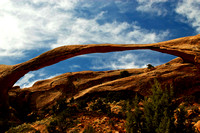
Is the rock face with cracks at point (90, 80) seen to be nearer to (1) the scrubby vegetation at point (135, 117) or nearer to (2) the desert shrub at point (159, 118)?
(1) the scrubby vegetation at point (135, 117)

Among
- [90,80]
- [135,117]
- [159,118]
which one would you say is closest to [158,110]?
[159,118]

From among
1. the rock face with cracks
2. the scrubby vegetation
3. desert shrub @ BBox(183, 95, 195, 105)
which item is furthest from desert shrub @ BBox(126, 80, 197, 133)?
desert shrub @ BBox(183, 95, 195, 105)

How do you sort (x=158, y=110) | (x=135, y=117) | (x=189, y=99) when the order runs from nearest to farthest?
(x=158, y=110), (x=135, y=117), (x=189, y=99)

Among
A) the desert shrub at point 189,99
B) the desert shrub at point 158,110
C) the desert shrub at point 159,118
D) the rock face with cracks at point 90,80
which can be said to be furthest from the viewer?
the desert shrub at point 189,99

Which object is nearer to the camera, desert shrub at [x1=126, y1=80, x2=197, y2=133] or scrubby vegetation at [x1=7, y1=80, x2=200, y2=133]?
desert shrub at [x1=126, y1=80, x2=197, y2=133]

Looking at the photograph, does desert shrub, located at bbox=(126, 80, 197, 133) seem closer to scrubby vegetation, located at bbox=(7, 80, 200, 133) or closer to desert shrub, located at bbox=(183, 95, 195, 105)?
scrubby vegetation, located at bbox=(7, 80, 200, 133)

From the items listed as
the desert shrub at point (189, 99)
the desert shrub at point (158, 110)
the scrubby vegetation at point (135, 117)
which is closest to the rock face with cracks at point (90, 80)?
the desert shrub at point (189, 99)

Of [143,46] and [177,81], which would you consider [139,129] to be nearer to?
[143,46]

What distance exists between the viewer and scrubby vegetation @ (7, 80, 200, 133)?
6254 millimetres

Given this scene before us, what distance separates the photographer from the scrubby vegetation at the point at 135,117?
6254 mm

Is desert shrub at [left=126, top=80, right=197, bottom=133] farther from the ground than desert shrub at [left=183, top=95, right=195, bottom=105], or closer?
farther from the ground

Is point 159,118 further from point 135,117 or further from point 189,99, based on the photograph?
point 189,99

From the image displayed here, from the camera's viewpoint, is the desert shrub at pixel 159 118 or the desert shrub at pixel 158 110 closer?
the desert shrub at pixel 159 118

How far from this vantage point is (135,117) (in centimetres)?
714
